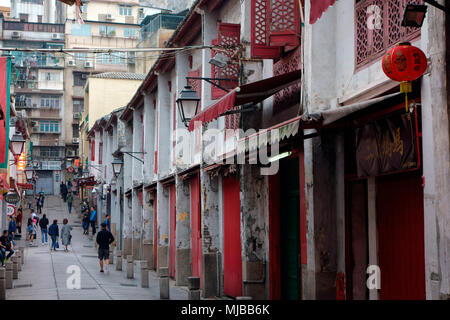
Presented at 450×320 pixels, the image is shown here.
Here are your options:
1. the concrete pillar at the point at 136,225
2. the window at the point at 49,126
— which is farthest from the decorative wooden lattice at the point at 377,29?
the window at the point at 49,126

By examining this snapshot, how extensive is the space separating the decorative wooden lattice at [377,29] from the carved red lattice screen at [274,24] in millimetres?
2450

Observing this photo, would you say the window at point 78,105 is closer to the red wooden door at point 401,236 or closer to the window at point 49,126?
the window at point 49,126

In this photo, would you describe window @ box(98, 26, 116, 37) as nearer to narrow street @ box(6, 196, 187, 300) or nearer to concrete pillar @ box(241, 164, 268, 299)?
narrow street @ box(6, 196, 187, 300)

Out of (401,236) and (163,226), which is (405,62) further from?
(163,226)

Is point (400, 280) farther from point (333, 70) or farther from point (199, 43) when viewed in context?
point (199, 43)

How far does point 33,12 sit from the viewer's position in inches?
3118

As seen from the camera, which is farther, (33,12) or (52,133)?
(33,12)

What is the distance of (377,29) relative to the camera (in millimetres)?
8906

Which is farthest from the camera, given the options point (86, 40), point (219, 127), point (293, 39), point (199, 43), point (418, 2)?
point (86, 40)

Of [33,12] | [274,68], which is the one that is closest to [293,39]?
[274,68]

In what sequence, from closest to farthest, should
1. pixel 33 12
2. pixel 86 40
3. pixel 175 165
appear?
pixel 175 165, pixel 86 40, pixel 33 12

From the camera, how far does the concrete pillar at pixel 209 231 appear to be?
16938 mm

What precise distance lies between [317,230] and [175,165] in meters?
12.0

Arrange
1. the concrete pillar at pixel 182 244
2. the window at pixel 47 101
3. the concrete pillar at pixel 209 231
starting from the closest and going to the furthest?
the concrete pillar at pixel 209 231 < the concrete pillar at pixel 182 244 < the window at pixel 47 101
